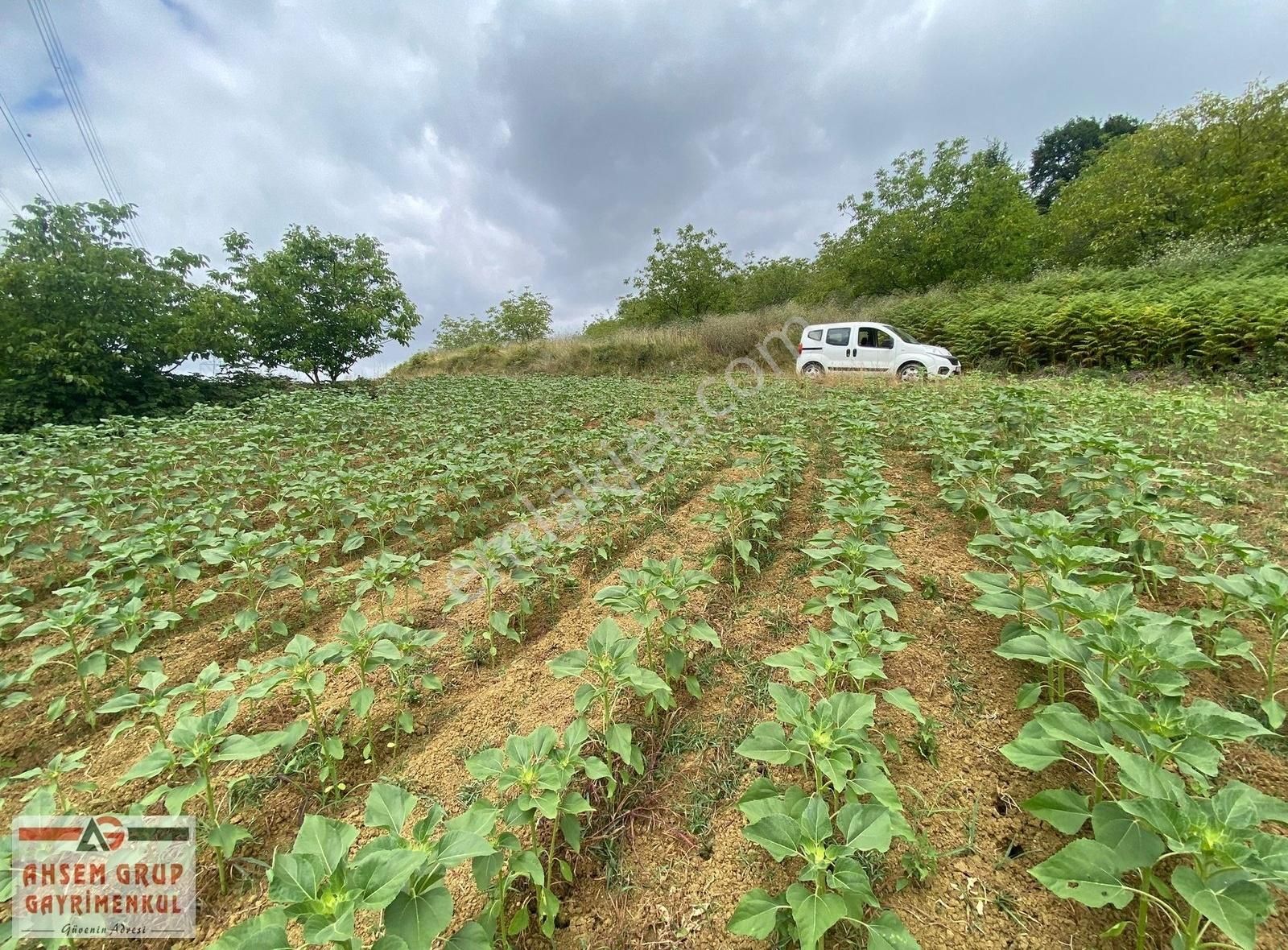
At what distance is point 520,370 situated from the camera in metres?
20.4

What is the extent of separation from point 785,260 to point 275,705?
27.8 metres

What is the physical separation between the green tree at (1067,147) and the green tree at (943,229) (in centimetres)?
2320

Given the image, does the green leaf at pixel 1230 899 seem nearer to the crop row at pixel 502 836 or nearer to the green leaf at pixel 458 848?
the crop row at pixel 502 836

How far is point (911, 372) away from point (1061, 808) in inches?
459

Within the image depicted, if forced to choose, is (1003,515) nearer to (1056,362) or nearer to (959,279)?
(1056,362)

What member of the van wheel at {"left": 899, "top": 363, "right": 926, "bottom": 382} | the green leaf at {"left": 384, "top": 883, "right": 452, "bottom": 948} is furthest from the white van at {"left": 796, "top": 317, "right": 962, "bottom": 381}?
the green leaf at {"left": 384, "top": 883, "right": 452, "bottom": 948}

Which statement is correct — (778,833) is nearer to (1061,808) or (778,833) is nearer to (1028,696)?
(1061,808)

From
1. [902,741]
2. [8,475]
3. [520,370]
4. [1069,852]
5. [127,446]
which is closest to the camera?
[1069,852]

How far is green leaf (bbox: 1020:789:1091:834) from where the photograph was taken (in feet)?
4.10

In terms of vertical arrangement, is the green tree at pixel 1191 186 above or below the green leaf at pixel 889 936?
above

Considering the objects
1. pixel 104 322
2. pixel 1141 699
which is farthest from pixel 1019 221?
pixel 104 322

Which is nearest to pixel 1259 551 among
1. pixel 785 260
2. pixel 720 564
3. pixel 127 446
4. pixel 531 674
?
pixel 720 564

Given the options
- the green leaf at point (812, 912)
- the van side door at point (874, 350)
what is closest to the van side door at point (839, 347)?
the van side door at point (874, 350)

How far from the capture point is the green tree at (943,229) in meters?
17.0
